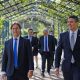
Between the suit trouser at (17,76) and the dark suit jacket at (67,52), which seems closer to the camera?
the suit trouser at (17,76)

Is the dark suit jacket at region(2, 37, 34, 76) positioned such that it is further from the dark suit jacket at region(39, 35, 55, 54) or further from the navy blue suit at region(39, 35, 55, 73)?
the dark suit jacket at region(39, 35, 55, 54)

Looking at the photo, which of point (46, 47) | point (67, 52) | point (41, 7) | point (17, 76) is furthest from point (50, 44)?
point (41, 7)

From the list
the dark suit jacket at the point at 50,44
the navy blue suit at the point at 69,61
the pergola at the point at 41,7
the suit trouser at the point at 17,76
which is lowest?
the suit trouser at the point at 17,76

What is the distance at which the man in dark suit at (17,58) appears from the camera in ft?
22.5

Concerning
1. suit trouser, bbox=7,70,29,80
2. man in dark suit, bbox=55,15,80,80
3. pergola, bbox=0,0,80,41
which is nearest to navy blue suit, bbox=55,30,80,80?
man in dark suit, bbox=55,15,80,80

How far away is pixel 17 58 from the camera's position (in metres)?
6.97

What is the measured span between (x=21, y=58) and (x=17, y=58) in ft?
0.25

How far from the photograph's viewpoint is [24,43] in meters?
7.04

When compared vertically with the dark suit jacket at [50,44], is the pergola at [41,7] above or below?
above

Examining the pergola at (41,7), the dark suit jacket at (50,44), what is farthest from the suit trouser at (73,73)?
the pergola at (41,7)

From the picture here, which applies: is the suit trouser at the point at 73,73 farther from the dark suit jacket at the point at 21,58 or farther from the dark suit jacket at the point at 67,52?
the dark suit jacket at the point at 21,58

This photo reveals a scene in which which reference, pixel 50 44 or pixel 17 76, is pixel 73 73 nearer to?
pixel 17 76

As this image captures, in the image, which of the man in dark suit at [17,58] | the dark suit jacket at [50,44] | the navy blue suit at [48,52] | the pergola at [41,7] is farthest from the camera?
the pergola at [41,7]

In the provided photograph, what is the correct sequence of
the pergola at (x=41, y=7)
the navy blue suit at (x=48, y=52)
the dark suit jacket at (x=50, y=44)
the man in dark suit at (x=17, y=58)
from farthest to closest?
the pergola at (x=41, y=7) < the dark suit jacket at (x=50, y=44) < the navy blue suit at (x=48, y=52) < the man in dark suit at (x=17, y=58)
